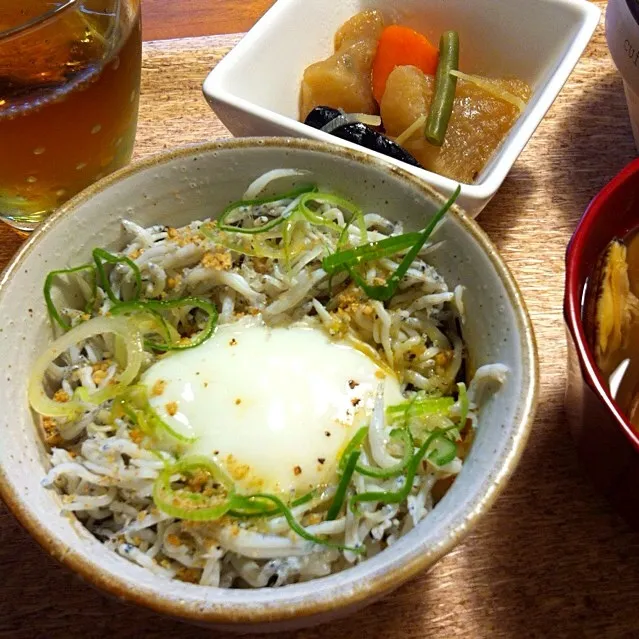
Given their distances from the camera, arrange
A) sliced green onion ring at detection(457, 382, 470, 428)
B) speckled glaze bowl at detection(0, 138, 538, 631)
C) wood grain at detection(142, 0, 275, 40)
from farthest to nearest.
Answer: wood grain at detection(142, 0, 275, 40) → sliced green onion ring at detection(457, 382, 470, 428) → speckled glaze bowl at detection(0, 138, 538, 631)

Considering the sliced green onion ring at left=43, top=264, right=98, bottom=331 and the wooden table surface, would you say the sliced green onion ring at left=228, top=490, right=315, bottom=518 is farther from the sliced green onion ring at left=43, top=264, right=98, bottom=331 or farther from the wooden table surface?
the sliced green onion ring at left=43, top=264, right=98, bottom=331

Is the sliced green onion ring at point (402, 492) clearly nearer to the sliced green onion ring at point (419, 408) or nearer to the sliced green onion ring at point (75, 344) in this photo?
the sliced green onion ring at point (419, 408)

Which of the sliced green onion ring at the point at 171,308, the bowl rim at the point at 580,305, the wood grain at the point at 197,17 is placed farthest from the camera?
the wood grain at the point at 197,17

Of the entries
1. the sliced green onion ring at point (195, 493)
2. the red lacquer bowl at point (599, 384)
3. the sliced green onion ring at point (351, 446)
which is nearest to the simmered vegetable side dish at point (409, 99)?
the red lacquer bowl at point (599, 384)

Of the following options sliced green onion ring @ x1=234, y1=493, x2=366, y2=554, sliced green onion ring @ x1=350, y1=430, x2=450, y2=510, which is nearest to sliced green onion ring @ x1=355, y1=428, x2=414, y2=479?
sliced green onion ring @ x1=350, y1=430, x2=450, y2=510

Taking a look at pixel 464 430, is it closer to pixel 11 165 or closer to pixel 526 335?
pixel 526 335

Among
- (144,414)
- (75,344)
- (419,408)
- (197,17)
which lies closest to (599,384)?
(419,408)

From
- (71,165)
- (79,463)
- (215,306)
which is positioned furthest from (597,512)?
(71,165)
